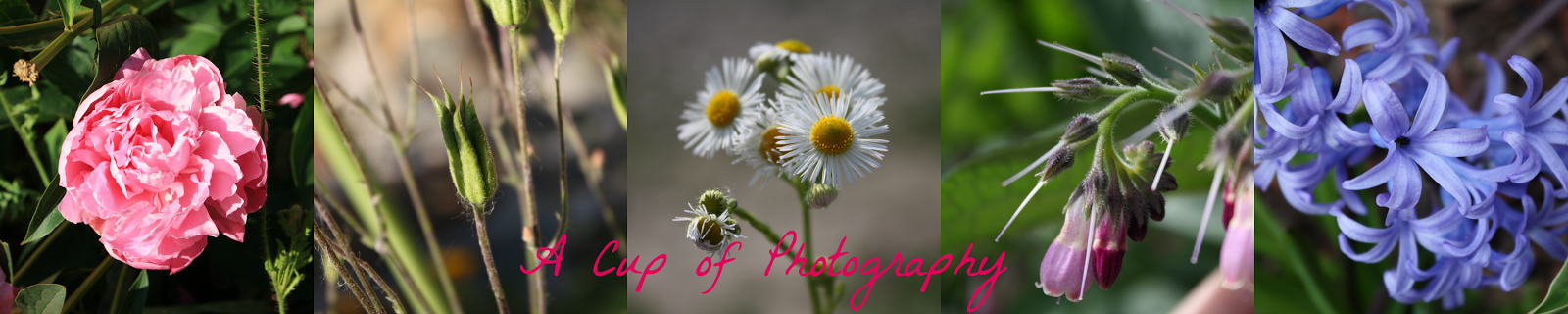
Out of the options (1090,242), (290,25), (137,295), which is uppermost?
(290,25)

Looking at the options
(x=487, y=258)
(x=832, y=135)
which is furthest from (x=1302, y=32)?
(x=487, y=258)

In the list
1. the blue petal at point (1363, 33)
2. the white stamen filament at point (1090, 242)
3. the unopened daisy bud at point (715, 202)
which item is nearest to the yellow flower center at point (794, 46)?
the unopened daisy bud at point (715, 202)

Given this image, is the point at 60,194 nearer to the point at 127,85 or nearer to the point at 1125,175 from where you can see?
the point at 127,85

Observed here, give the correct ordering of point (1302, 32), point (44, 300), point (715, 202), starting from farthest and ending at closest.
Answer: point (44, 300)
point (715, 202)
point (1302, 32)

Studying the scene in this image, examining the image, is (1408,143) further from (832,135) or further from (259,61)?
(259,61)

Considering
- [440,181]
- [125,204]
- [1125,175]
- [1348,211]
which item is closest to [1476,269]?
[1348,211]

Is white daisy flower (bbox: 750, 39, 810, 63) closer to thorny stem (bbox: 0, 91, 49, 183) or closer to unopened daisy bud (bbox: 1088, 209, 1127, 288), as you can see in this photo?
unopened daisy bud (bbox: 1088, 209, 1127, 288)

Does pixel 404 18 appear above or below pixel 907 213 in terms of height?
above
